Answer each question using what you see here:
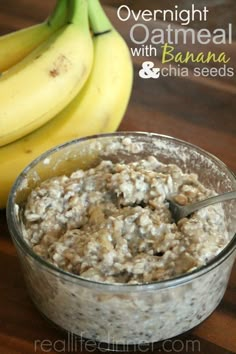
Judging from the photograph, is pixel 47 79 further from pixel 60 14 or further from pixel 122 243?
pixel 122 243

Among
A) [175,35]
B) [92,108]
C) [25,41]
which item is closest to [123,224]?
[92,108]

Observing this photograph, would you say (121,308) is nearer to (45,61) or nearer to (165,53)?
(45,61)

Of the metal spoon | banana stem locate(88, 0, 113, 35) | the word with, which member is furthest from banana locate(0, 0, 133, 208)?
the word with

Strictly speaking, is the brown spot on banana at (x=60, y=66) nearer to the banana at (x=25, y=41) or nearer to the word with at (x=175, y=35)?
the banana at (x=25, y=41)

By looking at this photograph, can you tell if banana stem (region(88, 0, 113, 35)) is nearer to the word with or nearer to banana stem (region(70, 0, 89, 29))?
banana stem (region(70, 0, 89, 29))

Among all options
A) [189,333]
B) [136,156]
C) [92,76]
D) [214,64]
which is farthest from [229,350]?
[214,64]

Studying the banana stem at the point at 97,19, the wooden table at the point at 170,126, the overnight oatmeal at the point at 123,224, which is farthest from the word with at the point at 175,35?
the overnight oatmeal at the point at 123,224
